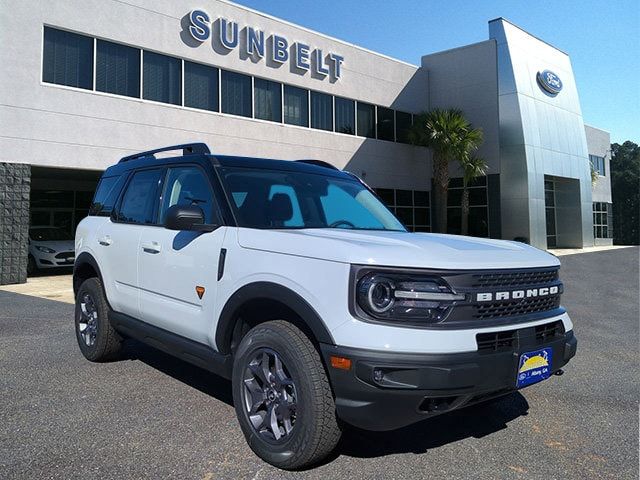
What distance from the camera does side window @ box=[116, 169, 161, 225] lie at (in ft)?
14.4

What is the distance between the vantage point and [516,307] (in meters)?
2.98

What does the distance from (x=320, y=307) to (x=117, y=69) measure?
45.7 ft

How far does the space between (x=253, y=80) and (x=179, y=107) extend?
3.17 m

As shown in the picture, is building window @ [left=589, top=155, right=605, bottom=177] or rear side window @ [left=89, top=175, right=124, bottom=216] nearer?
rear side window @ [left=89, top=175, right=124, bottom=216]

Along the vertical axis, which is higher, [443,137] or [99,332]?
[443,137]

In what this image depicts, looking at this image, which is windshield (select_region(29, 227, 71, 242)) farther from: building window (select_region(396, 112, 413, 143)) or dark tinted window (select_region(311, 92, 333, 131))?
building window (select_region(396, 112, 413, 143))

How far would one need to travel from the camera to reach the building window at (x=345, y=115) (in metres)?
20.5

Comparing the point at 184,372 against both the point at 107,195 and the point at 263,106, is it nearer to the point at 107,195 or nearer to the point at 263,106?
the point at 107,195

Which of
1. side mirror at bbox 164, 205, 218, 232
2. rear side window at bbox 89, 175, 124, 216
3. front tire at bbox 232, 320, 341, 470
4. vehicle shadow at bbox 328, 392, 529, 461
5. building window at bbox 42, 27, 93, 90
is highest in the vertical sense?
building window at bbox 42, 27, 93, 90

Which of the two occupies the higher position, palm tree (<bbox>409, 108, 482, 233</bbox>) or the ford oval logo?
the ford oval logo

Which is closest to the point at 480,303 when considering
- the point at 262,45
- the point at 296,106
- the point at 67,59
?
the point at 67,59

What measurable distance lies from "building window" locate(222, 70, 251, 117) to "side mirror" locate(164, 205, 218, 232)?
14.0 m

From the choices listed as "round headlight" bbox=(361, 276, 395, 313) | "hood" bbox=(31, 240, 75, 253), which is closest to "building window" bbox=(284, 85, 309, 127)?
"hood" bbox=(31, 240, 75, 253)

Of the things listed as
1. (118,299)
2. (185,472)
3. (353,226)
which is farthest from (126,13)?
(185,472)
